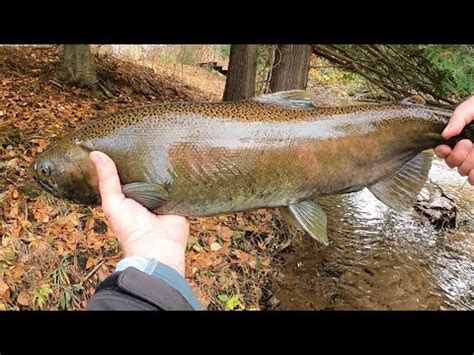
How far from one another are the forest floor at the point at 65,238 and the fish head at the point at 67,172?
7.61ft

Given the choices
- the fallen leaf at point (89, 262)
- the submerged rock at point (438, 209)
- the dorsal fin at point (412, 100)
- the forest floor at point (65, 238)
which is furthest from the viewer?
the submerged rock at point (438, 209)

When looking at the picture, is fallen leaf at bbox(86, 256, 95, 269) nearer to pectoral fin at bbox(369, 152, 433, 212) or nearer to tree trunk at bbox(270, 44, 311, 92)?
pectoral fin at bbox(369, 152, 433, 212)

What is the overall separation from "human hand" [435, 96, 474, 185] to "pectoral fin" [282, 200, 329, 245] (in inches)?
30.8

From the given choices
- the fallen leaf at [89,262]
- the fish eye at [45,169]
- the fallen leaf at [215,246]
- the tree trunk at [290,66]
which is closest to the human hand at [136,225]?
the fish eye at [45,169]

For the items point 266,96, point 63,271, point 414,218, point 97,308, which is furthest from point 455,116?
point 414,218

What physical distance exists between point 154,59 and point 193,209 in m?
10.3

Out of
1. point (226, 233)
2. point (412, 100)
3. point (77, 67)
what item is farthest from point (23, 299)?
point (77, 67)

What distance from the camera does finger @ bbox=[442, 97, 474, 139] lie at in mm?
2520

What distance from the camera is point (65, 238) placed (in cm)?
484

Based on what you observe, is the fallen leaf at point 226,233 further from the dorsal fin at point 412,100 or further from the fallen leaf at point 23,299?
the dorsal fin at point 412,100

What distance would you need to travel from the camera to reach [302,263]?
20.1 feet

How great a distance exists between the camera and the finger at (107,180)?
2.25 meters

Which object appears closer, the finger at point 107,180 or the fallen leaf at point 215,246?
the finger at point 107,180

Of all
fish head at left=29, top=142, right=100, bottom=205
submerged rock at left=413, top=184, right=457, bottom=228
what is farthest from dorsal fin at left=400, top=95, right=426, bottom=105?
submerged rock at left=413, top=184, right=457, bottom=228
